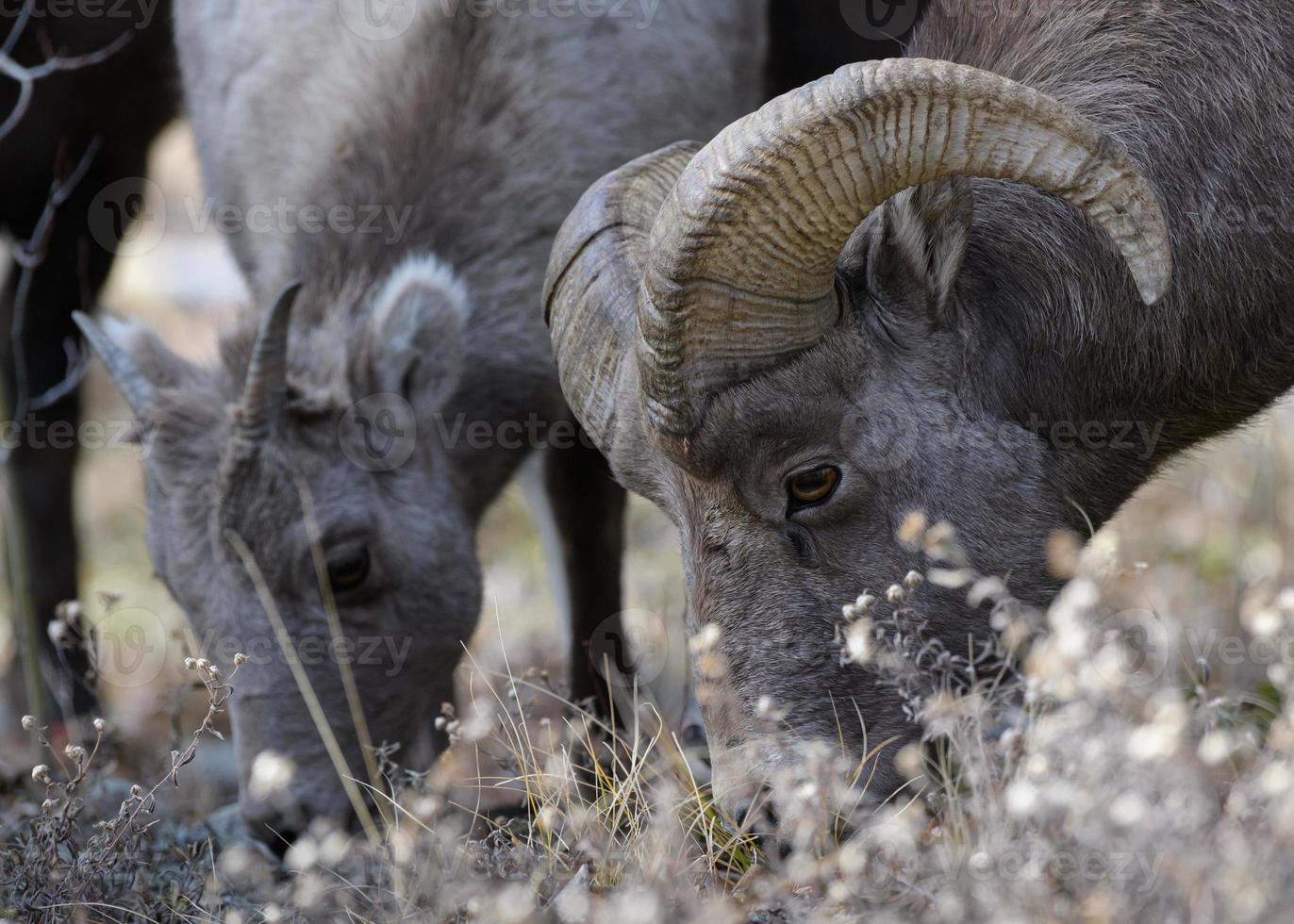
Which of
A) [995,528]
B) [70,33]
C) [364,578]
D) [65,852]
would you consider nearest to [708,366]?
[995,528]

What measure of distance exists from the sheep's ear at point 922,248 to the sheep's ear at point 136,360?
3.03 m

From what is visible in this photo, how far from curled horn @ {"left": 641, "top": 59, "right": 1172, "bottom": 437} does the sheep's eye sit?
201 centimetres

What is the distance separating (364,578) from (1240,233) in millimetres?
3289

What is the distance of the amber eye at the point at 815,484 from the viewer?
13.1 ft

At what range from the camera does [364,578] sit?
556cm

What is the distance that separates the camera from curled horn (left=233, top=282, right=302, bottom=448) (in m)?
5.22
